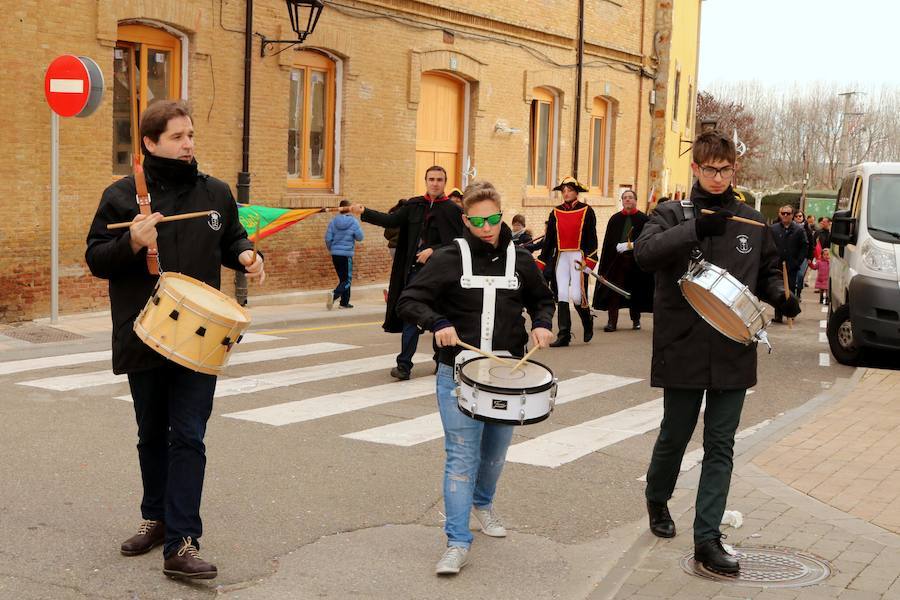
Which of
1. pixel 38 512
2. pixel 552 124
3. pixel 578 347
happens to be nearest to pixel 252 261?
pixel 38 512

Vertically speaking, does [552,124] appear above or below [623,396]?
above

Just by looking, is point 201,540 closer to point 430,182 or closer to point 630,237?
point 430,182

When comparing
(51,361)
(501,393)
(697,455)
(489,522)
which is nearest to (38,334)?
(51,361)

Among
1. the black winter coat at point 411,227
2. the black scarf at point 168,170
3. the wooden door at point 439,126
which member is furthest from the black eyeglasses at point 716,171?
the wooden door at point 439,126

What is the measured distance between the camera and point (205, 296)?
4.98m

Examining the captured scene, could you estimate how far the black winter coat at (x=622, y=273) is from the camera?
1565 cm

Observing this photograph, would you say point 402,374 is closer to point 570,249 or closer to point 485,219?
point 570,249

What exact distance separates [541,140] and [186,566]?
21960 mm

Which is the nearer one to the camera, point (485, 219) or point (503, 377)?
point (503, 377)

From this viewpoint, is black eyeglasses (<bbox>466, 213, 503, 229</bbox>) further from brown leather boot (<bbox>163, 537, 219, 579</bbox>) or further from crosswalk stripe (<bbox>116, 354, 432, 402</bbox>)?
crosswalk stripe (<bbox>116, 354, 432, 402</bbox>)

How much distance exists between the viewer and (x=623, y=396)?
10633 mm

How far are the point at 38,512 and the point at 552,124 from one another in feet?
70.8

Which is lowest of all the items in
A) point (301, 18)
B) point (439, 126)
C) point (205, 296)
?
point (205, 296)

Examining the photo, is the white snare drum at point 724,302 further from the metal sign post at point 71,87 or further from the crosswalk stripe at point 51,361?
the metal sign post at point 71,87
